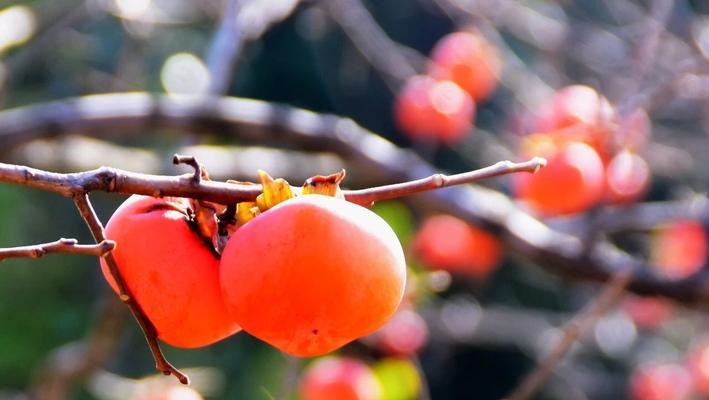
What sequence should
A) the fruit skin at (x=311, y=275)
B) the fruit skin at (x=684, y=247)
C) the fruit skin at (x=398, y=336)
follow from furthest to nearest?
1. the fruit skin at (x=684, y=247)
2. the fruit skin at (x=398, y=336)
3. the fruit skin at (x=311, y=275)

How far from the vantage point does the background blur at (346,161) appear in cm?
A: 235

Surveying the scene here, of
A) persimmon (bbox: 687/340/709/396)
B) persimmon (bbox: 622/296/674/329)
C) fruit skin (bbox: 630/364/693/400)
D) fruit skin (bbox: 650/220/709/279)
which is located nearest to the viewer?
fruit skin (bbox: 650/220/709/279)

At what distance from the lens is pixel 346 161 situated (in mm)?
2250

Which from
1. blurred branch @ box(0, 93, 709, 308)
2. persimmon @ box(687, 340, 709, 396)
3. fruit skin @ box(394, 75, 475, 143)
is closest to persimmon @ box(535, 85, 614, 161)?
blurred branch @ box(0, 93, 709, 308)

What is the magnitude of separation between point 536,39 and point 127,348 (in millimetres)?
2218

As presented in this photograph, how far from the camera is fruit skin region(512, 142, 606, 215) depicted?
7.09 ft

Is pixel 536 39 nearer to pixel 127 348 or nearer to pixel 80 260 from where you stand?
pixel 127 348

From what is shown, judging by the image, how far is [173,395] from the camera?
6.40 feet

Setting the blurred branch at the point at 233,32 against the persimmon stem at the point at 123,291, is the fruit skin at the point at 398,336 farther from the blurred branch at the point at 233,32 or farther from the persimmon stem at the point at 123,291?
the persimmon stem at the point at 123,291

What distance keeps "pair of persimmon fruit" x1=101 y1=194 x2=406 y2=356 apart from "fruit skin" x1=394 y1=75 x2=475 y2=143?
83.9 inches

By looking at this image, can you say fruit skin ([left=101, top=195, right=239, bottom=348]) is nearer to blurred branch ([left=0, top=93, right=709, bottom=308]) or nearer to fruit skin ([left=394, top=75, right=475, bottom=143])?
blurred branch ([left=0, top=93, right=709, bottom=308])

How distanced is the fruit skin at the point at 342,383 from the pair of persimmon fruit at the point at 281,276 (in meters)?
1.46

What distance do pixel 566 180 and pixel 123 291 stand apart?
1588 mm

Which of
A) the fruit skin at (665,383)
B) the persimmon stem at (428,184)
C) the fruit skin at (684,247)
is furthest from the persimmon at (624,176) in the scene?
the persimmon stem at (428,184)
